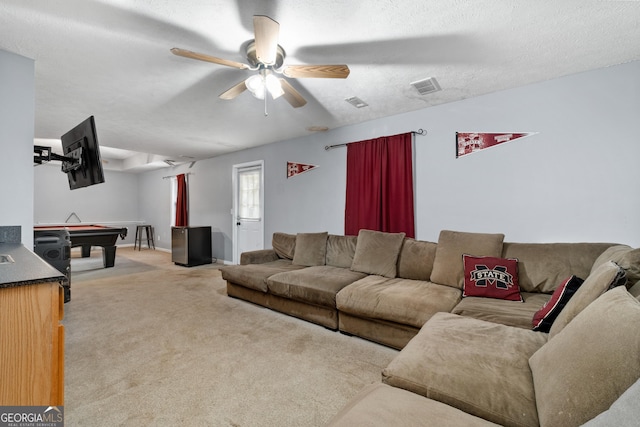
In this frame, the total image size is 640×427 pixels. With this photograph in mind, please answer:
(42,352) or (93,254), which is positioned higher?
(42,352)

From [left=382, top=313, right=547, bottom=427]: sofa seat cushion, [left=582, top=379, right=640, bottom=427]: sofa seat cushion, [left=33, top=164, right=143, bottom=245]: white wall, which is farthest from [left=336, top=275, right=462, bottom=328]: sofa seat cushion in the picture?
[left=33, top=164, right=143, bottom=245]: white wall

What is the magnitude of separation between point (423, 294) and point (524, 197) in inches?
60.4

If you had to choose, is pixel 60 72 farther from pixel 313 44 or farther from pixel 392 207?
pixel 392 207

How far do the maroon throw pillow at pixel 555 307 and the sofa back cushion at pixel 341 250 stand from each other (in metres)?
2.06

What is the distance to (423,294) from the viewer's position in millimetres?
2369

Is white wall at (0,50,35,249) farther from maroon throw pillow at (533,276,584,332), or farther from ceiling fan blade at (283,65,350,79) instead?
maroon throw pillow at (533,276,584,332)

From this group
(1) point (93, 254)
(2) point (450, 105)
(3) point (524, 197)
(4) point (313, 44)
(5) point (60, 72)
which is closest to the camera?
(4) point (313, 44)

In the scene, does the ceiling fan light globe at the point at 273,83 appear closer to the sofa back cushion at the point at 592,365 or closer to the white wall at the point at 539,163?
the white wall at the point at 539,163

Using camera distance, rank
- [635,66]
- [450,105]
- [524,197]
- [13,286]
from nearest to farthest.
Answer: [13,286]
[635,66]
[524,197]
[450,105]

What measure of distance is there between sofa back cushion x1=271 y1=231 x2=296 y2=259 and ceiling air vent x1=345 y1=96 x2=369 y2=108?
2005mm

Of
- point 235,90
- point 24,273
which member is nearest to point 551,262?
point 235,90

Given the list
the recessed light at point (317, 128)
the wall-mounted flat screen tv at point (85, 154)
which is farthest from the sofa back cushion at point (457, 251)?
the wall-mounted flat screen tv at point (85, 154)

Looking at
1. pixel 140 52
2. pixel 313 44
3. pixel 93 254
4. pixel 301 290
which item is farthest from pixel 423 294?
pixel 93 254

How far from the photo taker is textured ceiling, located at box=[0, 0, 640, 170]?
68.8 inches
